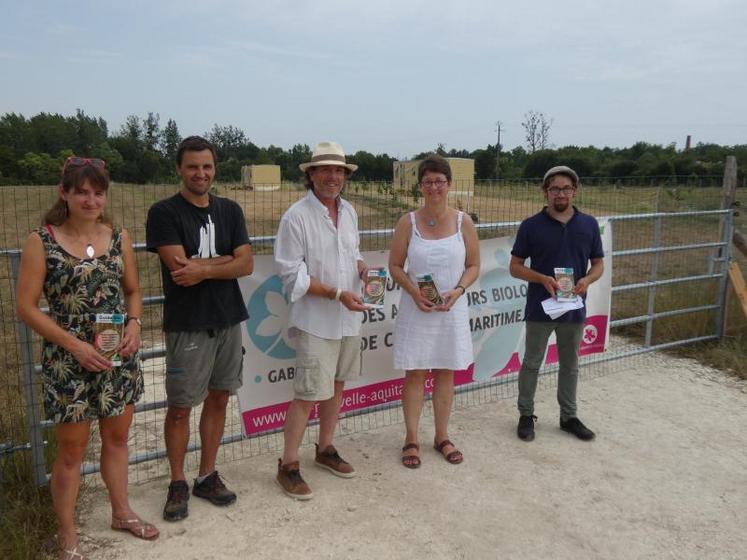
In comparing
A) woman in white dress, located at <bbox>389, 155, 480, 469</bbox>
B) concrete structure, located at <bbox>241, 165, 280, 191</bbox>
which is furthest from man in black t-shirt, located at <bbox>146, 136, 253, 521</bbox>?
concrete structure, located at <bbox>241, 165, 280, 191</bbox>

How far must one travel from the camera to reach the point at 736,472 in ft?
11.9

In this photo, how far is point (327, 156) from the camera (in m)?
3.07

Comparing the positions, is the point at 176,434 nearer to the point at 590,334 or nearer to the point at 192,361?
the point at 192,361

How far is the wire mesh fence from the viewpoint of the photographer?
3322 mm

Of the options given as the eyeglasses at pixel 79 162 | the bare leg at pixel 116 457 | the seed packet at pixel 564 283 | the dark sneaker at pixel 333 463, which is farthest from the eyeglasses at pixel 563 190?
the bare leg at pixel 116 457

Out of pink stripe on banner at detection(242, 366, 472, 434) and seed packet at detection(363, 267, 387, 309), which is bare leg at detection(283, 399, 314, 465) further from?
seed packet at detection(363, 267, 387, 309)

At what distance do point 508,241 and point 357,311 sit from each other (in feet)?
6.29

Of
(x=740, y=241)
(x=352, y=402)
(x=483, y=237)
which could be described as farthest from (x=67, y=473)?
(x=740, y=241)

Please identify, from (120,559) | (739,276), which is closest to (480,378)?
(120,559)

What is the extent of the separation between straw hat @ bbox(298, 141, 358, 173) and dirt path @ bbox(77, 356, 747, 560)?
183 cm

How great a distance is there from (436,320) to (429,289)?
0.76ft

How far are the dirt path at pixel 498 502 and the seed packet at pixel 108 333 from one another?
1.01 meters

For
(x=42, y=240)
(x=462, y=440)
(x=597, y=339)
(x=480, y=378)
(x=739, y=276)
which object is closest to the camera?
(x=42, y=240)

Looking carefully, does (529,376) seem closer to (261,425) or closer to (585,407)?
(585,407)
